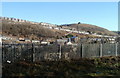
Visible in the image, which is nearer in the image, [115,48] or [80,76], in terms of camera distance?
[80,76]

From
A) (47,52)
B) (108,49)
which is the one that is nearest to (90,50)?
(108,49)

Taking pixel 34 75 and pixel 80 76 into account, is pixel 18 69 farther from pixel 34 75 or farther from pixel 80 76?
pixel 80 76

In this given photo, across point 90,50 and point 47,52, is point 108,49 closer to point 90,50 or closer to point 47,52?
point 90,50

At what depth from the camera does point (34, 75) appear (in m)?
8.62

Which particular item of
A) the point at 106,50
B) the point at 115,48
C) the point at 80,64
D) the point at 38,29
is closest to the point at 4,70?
the point at 80,64

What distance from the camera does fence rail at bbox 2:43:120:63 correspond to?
41.6 ft

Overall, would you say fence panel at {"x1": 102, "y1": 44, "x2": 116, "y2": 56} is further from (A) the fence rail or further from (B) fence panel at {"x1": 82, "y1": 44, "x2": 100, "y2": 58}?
(B) fence panel at {"x1": 82, "y1": 44, "x2": 100, "y2": 58}

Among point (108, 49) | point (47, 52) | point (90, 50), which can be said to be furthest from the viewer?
point (108, 49)

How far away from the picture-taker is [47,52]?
13.4 meters

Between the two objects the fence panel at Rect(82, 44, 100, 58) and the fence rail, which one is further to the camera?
the fence panel at Rect(82, 44, 100, 58)

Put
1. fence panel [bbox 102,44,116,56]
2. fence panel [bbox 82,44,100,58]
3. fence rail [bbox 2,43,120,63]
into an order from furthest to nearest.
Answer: fence panel [bbox 102,44,116,56] < fence panel [bbox 82,44,100,58] < fence rail [bbox 2,43,120,63]

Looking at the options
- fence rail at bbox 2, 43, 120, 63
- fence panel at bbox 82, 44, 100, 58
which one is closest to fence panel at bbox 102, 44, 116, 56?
fence rail at bbox 2, 43, 120, 63

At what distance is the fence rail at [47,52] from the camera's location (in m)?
12.7

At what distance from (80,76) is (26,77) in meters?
2.20
